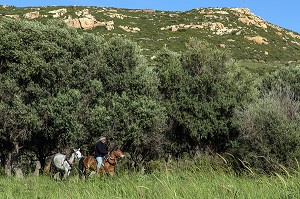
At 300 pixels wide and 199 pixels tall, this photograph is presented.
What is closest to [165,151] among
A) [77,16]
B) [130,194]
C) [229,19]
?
[130,194]

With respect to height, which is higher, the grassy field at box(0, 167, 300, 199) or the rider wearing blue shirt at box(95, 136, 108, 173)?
the grassy field at box(0, 167, 300, 199)

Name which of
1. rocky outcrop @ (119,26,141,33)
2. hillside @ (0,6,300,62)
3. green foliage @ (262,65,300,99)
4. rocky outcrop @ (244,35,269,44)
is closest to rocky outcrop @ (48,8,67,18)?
hillside @ (0,6,300,62)

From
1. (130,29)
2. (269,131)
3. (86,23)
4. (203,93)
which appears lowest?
(269,131)

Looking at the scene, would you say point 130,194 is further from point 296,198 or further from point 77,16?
point 77,16

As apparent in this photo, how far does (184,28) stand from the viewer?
114438 mm

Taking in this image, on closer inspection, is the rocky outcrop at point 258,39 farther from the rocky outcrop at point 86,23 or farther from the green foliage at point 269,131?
the green foliage at point 269,131

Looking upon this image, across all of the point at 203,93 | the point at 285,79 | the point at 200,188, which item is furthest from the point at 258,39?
the point at 200,188

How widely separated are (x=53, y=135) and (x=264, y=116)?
15731mm

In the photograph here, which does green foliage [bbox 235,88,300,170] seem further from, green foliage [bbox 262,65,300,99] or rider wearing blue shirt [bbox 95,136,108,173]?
rider wearing blue shirt [bbox 95,136,108,173]

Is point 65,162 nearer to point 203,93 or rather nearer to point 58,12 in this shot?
point 203,93

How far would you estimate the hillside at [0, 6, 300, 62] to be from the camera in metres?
97.4

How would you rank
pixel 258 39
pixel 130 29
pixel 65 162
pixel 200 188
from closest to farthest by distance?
pixel 200 188, pixel 65 162, pixel 130 29, pixel 258 39

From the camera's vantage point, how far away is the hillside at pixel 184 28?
97.4 metres

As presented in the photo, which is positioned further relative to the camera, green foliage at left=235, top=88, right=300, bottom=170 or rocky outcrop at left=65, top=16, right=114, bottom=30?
rocky outcrop at left=65, top=16, right=114, bottom=30
